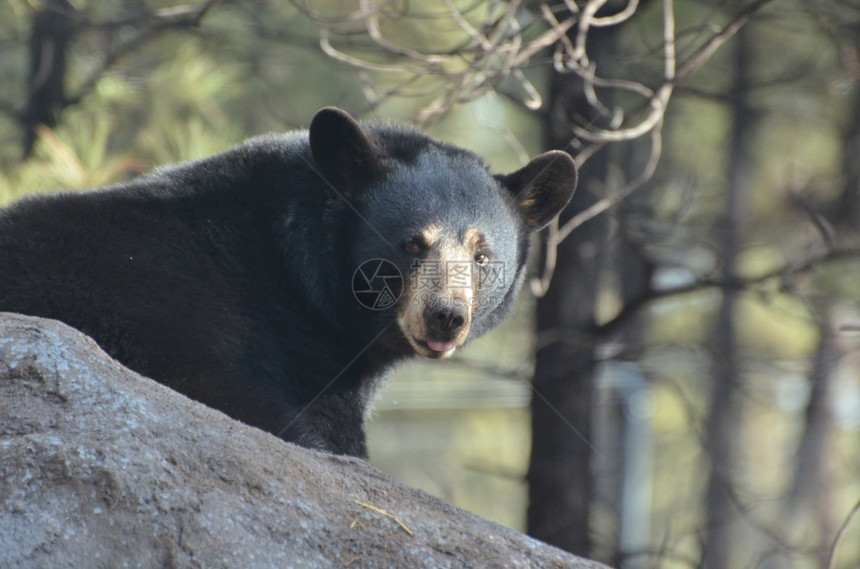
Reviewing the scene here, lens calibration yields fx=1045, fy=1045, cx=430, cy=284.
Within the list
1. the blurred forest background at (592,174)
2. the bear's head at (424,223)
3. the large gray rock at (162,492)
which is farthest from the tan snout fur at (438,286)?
the large gray rock at (162,492)

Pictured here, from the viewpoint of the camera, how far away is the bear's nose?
390 cm

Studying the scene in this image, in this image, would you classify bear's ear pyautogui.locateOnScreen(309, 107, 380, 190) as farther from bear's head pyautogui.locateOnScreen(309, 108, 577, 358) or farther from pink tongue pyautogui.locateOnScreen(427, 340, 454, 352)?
pink tongue pyautogui.locateOnScreen(427, 340, 454, 352)

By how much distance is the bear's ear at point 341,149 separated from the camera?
13.6 ft

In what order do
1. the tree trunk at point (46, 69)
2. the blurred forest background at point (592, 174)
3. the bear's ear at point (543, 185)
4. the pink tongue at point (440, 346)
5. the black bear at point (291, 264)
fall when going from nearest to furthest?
the black bear at point (291, 264) < the pink tongue at point (440, 346) < the bear's ear at point (543, 185) < the blurred forest background at point (592, 174) < the tree trunk at point (46, 69)

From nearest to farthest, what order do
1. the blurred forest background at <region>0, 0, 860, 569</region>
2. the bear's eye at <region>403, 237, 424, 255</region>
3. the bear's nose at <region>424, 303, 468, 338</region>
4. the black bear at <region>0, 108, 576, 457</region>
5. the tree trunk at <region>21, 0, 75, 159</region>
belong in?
the black bear at <region>0, 108, 576, 457</region>
the bear's nose at <region>424, 303, 468, 338</region>
the bear's eye at <region>403, 237, 424, 255</region>
the blurred forest background at <region>0, 0, 860, 569</region>
the tree trunk at <region>21, 0, 75, 159</region>

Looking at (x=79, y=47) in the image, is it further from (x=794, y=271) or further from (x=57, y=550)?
(x=57, y=550)

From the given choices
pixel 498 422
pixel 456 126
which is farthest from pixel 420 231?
pixel 498 422

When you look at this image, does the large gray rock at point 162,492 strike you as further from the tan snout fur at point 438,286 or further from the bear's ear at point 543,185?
the bear's ear at point 543,185

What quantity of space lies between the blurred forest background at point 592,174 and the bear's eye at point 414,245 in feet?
2.57

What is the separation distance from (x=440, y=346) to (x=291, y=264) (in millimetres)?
660

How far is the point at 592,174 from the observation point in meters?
6.40

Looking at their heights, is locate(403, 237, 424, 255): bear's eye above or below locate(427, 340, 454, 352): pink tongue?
above

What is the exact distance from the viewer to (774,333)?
16422 mm

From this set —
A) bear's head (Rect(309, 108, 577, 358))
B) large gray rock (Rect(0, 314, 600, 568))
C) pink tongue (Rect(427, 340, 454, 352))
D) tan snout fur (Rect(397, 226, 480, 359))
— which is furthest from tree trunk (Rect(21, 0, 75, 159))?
large gray rock (Rect(0, 314, 600, 568))
